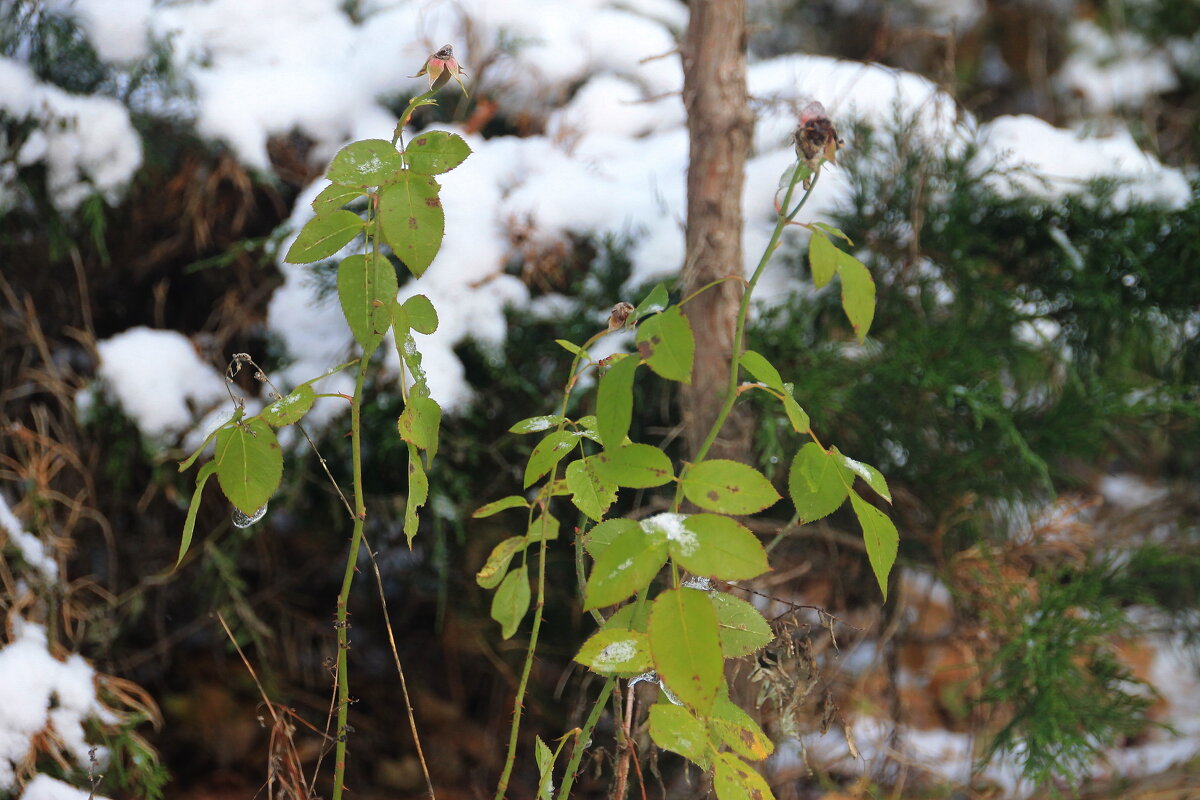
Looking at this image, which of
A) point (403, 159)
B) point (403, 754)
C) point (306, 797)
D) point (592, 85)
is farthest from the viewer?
point (592, 85)

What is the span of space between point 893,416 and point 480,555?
2.38 ft

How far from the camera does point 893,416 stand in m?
1.47

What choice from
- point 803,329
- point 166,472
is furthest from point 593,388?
point 166,472

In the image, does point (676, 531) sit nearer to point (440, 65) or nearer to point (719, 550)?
point (719, 550)

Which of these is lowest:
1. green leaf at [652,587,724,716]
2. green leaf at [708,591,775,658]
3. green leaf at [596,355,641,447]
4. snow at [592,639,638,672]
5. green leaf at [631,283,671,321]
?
green leaf at [708,591,775,658]

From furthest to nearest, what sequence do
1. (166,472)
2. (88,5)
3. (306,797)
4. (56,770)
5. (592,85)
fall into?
(592,85) → (88,5) → (166,472) → (56,770) → (306,797)

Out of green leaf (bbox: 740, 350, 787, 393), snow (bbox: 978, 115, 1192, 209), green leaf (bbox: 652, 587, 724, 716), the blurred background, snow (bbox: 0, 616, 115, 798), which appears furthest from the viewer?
snow (bbox: 978, 115, 1192, 209)

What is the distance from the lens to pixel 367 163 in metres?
0.70

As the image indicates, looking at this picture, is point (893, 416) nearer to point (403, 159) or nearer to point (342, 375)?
A: point (342, 375)

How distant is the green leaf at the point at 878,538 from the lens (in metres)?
0.69

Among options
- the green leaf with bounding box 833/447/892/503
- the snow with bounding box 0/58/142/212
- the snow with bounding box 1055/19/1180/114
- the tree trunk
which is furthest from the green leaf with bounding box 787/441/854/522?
the snow with bounding box 1055/19/1180/114

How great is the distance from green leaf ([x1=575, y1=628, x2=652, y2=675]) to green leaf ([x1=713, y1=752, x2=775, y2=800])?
0.33ft

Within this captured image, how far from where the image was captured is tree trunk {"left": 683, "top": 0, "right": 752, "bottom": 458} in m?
1.19

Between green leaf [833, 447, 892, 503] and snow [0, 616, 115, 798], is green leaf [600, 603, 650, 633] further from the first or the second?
snow [0, 616, 115, 798]
